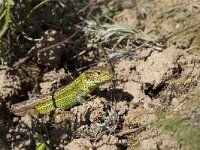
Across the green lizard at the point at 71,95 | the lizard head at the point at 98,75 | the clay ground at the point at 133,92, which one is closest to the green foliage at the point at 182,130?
the clay ground at the point at 133,92

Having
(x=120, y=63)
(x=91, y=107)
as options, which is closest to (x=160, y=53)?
(x=120, y=63)

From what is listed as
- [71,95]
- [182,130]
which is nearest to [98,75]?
[71,95]

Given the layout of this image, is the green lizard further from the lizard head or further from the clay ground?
the clay ground

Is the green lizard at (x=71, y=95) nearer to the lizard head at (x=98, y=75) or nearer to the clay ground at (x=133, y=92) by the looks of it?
the lizard head at (x=98, y=75)

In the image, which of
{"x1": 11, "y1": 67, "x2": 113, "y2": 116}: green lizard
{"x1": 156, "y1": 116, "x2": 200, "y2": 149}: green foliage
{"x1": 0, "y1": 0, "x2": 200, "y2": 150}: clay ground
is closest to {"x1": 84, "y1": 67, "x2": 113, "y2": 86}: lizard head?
{"x1": 11, "y1": 67, "x2": 113, "y2": 116}: green lizard

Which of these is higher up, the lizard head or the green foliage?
the lizard head

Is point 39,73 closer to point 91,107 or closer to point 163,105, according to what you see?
point 91,107

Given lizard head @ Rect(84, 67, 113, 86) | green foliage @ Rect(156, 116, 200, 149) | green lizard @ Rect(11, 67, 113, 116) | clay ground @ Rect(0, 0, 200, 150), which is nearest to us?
green foliage @ Rect(156, 116, 200, 149)
